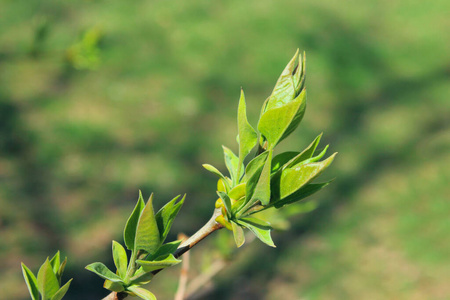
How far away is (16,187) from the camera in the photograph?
3303 mm

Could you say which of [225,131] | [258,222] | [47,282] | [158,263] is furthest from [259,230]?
[225,131]

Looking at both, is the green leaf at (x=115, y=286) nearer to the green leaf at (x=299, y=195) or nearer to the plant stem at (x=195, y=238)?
the plant stem at (x=195, y=238)

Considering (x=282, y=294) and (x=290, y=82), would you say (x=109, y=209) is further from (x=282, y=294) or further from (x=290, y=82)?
(x=290, y=82)

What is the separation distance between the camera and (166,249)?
1.77 ft

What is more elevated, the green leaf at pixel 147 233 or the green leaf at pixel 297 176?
the green leaf at pixel 297 176

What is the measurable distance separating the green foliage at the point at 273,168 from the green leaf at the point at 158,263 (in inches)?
2.7

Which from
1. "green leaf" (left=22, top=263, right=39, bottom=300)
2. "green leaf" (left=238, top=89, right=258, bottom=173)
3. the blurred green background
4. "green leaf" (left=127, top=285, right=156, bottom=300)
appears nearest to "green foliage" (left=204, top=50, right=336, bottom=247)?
"green leaf" (left=238, top=89, right=258, bottom=173)

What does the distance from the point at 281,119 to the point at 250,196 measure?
88mm

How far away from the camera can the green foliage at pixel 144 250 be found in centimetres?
51

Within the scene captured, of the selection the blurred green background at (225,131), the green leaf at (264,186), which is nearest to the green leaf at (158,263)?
the green leaf at (264,186)

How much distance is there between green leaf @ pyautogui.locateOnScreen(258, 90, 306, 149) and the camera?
496 millimetres

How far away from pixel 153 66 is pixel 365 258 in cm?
220

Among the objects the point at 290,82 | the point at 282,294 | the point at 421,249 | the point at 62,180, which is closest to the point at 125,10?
the point at 62,180

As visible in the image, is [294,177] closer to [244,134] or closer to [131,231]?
[244,134]
